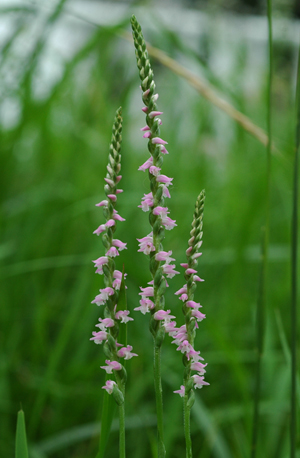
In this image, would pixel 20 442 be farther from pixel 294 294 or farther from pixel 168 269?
pixel 294 294

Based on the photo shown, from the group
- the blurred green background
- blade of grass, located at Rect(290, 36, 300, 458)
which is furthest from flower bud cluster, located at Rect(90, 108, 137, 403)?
the blurred green background

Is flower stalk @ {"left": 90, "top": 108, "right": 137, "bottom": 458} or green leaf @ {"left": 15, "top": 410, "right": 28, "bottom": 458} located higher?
flower stalk @ {"left": 90, "top": 108, "right": 137, "bottom": 458}

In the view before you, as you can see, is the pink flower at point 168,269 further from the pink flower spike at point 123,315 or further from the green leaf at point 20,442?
the green leaf at point 20,442

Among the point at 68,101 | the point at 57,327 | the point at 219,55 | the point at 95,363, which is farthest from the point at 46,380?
the point at 219,55

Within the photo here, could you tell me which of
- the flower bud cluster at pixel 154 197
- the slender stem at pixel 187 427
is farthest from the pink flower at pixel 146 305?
the slender stem at pixel 187 427

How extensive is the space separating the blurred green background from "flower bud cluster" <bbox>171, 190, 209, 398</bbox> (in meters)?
0.46

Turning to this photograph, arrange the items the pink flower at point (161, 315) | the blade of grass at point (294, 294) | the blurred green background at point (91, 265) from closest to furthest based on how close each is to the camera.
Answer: the pink flower at point (161, 315) → the blade of grass at point (294, 294) → the blurred green background at point (91, 265)

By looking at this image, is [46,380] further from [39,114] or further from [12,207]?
[39,114]

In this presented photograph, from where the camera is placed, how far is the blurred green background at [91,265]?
1.44 metres

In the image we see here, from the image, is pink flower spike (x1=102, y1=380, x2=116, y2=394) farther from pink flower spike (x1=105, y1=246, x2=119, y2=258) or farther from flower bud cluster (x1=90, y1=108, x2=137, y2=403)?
pink flower spike (x1=105, y1=246, x2=119, y2=258)

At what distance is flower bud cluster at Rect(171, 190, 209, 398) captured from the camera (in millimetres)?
521

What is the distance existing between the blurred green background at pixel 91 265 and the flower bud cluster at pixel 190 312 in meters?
0.46

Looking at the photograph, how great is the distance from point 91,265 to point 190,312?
134 centimetres

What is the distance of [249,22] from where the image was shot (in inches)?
193
